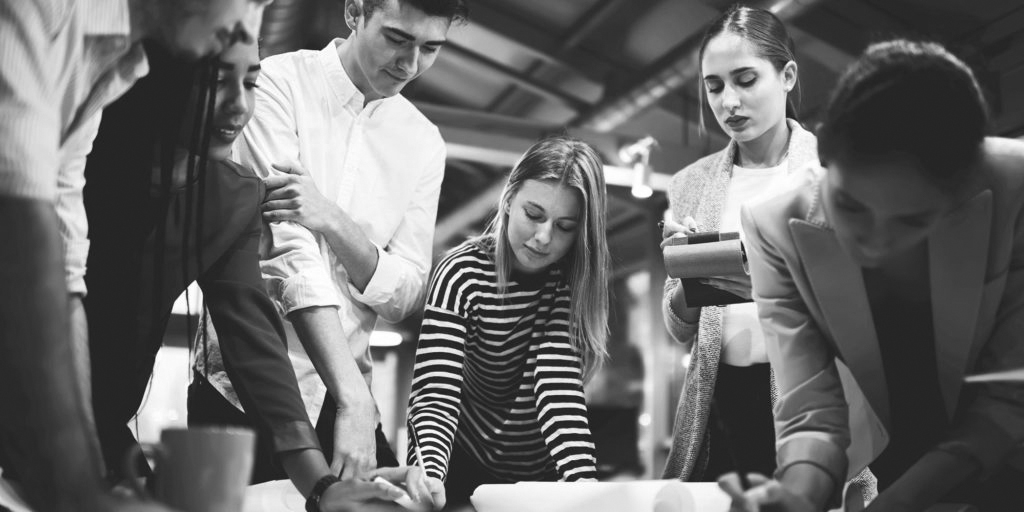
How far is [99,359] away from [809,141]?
5.06 feet

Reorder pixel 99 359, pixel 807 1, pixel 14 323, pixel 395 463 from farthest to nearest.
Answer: pixel 807 1 → pixel 395 463 → pixel 99 359 → pixel 14 323

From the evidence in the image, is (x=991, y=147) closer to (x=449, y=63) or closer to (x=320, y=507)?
(x=320, y=507)

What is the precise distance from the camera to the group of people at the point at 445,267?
816 mm

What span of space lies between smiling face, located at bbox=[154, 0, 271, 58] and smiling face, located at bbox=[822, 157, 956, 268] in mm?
641

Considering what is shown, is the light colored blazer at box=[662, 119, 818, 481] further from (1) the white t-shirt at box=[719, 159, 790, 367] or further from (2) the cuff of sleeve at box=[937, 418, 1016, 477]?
(2) the cuff of sleeve at box=[937, 418, 1016, 477]

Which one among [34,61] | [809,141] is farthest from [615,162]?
[34,61]

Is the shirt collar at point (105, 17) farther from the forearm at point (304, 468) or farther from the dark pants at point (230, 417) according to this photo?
the dark pants at point (230, 417)

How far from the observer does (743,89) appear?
2061 millimetres

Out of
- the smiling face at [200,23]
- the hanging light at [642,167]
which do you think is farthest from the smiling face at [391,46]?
the hanging light at [642,167]

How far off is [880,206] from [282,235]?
0.99m

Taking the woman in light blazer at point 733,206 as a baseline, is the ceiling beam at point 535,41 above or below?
above

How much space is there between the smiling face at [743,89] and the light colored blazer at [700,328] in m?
0.08

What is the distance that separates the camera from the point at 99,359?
113 centimetres

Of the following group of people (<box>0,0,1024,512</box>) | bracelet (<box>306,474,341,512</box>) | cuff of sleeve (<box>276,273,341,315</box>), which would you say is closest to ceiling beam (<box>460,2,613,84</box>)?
group of people (<box>0,0,1024,512</box>)
